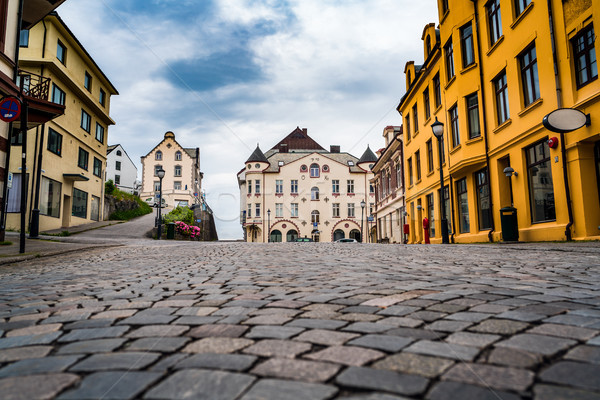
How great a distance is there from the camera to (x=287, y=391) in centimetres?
167

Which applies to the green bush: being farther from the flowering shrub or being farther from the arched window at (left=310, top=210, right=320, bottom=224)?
the arched window at (left=310, top=210, right=320, bottom=224)

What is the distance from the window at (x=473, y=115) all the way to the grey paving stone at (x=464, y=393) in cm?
1689

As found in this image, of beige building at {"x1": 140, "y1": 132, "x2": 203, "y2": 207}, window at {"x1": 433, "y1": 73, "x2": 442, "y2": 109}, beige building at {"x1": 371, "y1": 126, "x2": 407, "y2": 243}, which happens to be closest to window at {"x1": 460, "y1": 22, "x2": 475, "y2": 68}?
window at {"x1": 433, "y1": 73, "x2": 442, "y2": 109}

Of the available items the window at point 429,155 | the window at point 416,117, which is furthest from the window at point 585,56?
the window at point 416,117

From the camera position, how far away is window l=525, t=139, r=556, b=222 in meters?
12.6

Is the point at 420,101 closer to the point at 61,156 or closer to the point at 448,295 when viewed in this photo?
the point at 61,156

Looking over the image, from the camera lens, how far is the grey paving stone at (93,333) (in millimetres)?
2578

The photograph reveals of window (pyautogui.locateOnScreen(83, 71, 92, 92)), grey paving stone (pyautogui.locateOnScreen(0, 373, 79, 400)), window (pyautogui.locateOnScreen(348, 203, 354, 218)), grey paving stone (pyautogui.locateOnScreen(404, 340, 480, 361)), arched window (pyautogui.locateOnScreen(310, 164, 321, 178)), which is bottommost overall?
grey paving stone (pyautogui.locateOnScreen(0, 373, 79, 400))

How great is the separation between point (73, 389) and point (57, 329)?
4.22 ft

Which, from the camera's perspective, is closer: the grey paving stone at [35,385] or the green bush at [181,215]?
the grey paving stone at [35,385]

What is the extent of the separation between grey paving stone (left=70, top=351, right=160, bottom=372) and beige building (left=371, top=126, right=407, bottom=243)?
86.9ft

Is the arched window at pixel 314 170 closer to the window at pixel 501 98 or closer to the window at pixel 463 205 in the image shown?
the window at pixel 463 205

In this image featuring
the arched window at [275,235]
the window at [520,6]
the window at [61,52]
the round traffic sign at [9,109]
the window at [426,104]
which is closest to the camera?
the round traffic sign at [9,109]

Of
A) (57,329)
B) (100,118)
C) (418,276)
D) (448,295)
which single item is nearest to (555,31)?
(418,276)
